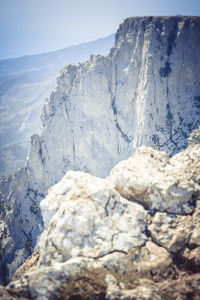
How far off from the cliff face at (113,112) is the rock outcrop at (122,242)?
117 ft

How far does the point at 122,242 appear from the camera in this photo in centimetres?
732

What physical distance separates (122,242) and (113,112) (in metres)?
46.4

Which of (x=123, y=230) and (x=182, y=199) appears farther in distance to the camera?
(x=182, y=199)

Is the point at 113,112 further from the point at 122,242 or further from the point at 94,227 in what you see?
the point at 122,242

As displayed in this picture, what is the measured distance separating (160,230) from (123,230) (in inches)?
74.7

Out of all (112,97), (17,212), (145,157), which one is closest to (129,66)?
(112,97)

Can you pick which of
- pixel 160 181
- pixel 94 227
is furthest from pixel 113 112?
pixel 94 227

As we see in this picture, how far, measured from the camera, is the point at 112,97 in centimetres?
5016

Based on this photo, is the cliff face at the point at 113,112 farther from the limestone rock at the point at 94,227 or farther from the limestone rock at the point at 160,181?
the limestone rock at the point at 94,227

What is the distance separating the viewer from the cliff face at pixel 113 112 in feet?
131

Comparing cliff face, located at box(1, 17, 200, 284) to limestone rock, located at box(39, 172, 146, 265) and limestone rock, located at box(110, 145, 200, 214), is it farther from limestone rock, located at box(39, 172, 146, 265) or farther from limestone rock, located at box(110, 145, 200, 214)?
limestone rock, located at box(39, 172, 146, 265)

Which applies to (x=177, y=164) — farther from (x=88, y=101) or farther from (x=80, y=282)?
(x=88, y=101)

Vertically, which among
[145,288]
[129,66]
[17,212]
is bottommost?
[17,212]

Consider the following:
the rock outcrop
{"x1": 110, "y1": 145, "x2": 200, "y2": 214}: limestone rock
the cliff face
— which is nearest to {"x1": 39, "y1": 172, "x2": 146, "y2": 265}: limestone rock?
the rock outcrop
